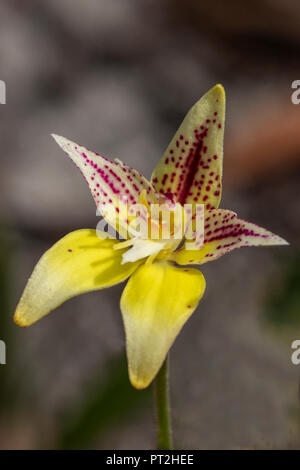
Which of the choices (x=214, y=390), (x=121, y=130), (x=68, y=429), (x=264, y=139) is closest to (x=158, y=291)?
(x=68, y=429)

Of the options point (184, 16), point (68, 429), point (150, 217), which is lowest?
point (68, 429)

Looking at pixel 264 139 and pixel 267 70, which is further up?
pixel 267 70

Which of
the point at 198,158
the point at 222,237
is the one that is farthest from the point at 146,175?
the point at 222,237

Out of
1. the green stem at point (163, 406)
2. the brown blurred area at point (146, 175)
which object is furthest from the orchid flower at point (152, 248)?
the brown blurred area at point (146, 175)

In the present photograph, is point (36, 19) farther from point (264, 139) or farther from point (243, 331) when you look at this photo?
point (243, 331)

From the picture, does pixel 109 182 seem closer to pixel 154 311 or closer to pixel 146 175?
pixel 154 311

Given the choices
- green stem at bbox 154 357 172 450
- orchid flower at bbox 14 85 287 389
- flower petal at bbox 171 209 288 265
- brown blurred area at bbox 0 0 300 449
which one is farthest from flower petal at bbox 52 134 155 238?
brown blurred area at bbox 0 0 300 449
